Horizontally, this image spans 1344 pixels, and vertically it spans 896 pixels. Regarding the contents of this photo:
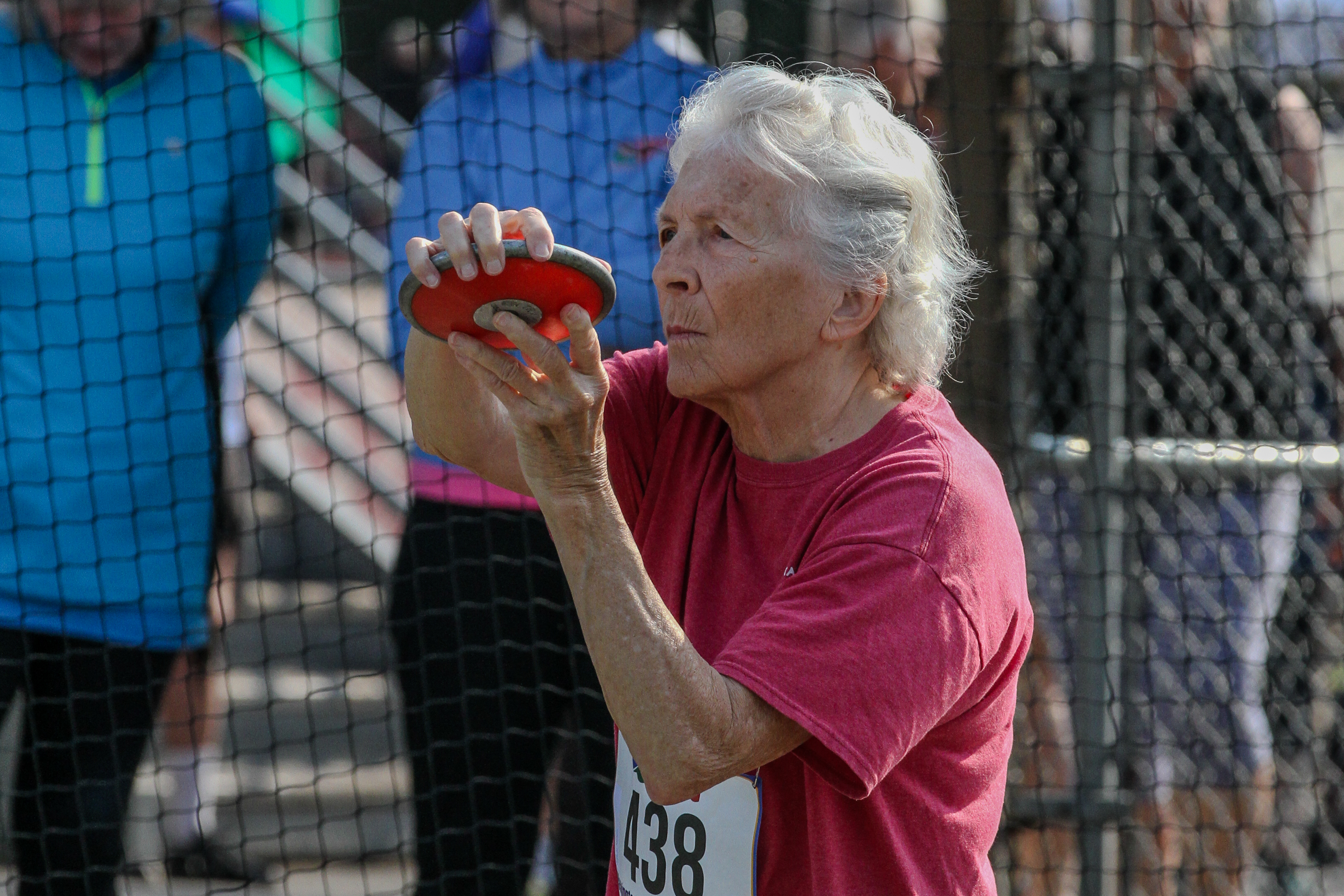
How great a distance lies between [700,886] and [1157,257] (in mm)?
2285

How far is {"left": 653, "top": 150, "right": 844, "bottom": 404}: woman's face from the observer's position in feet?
4.80

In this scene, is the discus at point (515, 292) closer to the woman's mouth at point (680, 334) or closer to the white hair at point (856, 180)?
the woman's mouth at point (680, 334)

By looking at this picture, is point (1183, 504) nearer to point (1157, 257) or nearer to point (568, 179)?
point (1157, 257)

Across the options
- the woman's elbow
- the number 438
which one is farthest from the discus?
the number 438

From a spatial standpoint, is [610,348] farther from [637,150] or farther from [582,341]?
[582,341]

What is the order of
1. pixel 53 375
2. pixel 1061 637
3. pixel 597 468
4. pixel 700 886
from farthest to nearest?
pixel 1061 637 → pixel 53 375 → pixel 700 886 → pixel 597 468

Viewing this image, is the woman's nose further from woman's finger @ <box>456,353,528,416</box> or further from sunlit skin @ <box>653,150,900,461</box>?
woman's finger @ <box>456,353,528,416</box>

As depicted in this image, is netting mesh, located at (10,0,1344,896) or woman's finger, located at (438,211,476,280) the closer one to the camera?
woman's finger, located at (438,211,476,280)

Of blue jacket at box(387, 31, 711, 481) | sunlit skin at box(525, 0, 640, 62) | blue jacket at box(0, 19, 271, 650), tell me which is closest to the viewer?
blue jacket at box(0, 19, 271, 650)

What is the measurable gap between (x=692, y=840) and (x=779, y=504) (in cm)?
39

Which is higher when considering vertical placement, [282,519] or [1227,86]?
[1227,86]

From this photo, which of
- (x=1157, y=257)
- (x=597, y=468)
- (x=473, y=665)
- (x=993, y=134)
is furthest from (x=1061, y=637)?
(x=597, y=468)

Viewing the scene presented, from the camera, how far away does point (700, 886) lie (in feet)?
4.74

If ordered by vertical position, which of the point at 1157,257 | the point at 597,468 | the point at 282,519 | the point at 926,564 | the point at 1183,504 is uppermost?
the point at 597,468
